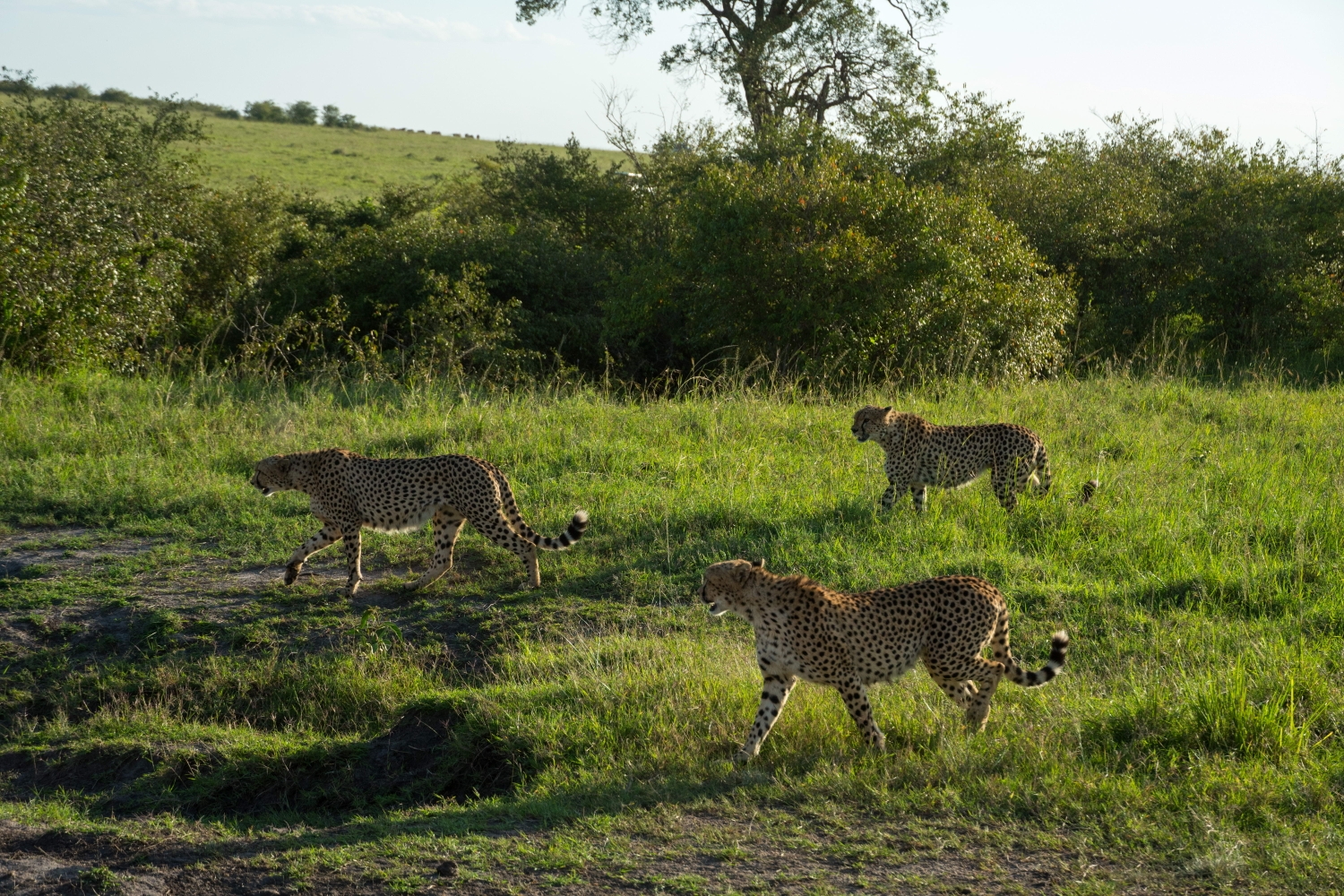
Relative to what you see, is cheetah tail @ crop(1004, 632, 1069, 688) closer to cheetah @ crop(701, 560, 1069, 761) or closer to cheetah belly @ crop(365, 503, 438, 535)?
cheetah @ crop(701, 560, 1069, 761)

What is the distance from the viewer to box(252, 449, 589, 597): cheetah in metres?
7.11

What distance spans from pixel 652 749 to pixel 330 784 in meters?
1.46

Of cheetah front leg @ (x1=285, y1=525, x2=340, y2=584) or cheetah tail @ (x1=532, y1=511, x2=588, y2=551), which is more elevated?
cheetah tail @ (x1=532, y1=511, x2=588, y2=551)

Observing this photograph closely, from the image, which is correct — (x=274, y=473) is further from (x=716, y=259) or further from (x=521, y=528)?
(x=716, y=259)

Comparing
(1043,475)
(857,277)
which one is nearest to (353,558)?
(1043,475)

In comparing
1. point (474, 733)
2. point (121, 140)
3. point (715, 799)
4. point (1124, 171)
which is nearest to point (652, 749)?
point (715, 799)

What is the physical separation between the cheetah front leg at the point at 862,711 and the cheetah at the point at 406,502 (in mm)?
Answer: 2500

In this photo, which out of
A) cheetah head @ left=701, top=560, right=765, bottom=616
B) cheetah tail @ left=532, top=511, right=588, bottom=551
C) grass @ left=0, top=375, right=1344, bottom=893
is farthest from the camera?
cheetah tail @ left=532, top=511, right=588, bottom=551

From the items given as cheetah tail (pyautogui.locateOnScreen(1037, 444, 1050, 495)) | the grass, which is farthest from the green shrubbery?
cheetah tail (pyautogui.locateOnScreen(1037, 444, 1050, 495))

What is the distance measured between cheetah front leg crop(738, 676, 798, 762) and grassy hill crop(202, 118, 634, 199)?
31765 mm

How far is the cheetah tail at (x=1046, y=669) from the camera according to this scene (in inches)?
194

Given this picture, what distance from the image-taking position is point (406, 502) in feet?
23.3

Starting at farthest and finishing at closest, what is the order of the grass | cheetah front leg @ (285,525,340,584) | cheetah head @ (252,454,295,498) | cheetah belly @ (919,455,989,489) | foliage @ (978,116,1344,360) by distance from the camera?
1. foliage @ (978,116,1344,360)
2. cheetah belly @ (919,455,989,489)
3. cheetah head @ (252,454,295,498)
4. cheetah front leg @ (285,525,340,584)
5. the grass

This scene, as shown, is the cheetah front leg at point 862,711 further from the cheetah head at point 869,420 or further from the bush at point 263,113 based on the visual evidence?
the bush at point 263,113
